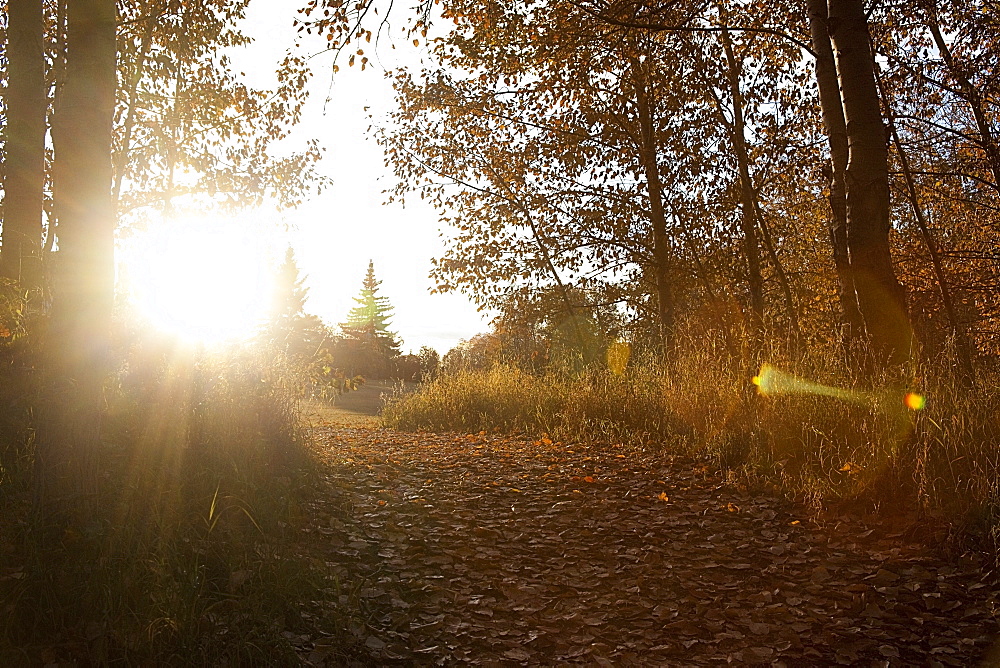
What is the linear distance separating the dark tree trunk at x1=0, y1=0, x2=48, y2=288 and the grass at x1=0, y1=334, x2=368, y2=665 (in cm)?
200

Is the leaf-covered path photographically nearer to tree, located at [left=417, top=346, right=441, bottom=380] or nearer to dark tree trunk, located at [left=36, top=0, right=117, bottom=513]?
dark tree trunk, located at [left=36, top=0, right=117, bottom=513]

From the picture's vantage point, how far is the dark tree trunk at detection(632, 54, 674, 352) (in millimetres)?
10656

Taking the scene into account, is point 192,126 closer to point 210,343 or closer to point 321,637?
point 210,343

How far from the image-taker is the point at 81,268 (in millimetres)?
3639

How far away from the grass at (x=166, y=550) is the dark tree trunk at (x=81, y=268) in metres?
0.31

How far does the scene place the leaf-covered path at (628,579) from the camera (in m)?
3.11

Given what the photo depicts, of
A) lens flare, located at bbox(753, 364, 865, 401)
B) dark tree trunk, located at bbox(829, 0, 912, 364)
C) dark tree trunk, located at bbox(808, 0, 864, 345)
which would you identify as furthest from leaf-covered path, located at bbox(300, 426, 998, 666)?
dark tree trunk, located at bbox(808, 0, 864, 345)

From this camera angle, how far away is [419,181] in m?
11.9

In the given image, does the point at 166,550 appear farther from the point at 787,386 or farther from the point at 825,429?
the point at 787,386

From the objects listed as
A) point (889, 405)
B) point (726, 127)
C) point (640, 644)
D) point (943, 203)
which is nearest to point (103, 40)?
point (640, 644)

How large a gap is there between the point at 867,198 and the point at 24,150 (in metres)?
7.88

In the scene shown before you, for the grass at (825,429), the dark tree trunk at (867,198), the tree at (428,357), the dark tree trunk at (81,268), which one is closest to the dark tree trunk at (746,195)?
the grass at (825,429)

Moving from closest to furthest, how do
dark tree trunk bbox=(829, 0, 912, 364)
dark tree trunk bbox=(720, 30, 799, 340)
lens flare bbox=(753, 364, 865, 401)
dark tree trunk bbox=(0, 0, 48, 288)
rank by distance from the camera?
dark tree trunk bbox=(829, 0, 912, 364) → lens flare bbox=(753, 364, 865, 401) → dark tree trunk bbox=(0, 0, 48, 288) → dark tree trunk bbox=(720, 30, 799, 340)

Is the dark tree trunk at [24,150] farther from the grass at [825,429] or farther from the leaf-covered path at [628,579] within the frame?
the grass at [825,429]
